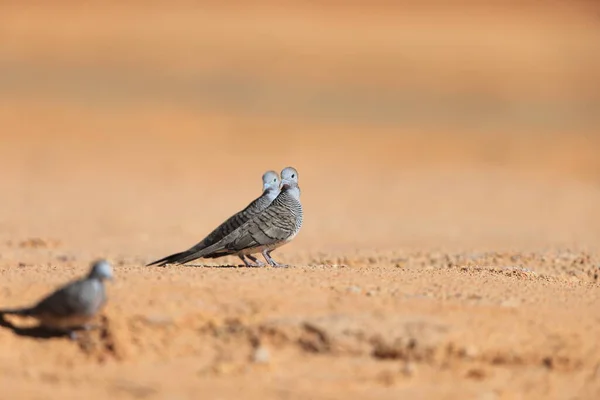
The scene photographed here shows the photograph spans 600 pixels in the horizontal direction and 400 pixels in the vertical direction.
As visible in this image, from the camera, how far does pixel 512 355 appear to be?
5828 mm

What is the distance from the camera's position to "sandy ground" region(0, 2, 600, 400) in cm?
581

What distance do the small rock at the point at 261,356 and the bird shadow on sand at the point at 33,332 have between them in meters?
1.27

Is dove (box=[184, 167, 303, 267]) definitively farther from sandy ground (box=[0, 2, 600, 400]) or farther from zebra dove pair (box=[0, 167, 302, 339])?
sandy ground (box=[0, 2, 600, 400])

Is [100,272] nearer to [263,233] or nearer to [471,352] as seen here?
[471,352]

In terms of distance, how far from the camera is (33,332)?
20.4ft

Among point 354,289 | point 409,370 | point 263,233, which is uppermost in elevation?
A: point 263,233

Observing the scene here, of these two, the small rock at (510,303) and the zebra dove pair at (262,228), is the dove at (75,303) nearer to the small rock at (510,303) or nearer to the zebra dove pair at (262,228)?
the zebra dove pair at (262,228)

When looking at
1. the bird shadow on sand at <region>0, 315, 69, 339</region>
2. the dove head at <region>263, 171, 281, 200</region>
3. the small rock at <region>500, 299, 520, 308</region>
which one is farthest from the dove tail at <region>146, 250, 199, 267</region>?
the small rock at <region>500, 299, 520, 308</region>

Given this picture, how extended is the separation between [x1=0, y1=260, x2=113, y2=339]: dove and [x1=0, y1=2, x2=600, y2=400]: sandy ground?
0.22 meters

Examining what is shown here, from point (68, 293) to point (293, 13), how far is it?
4004 centimetres

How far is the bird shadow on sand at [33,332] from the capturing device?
6156mm

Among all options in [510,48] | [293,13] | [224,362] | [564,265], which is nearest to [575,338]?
[224,362]

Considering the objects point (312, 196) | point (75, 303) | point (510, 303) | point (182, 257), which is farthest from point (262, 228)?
point (312, 196)

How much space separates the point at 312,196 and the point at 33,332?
43.5ft
